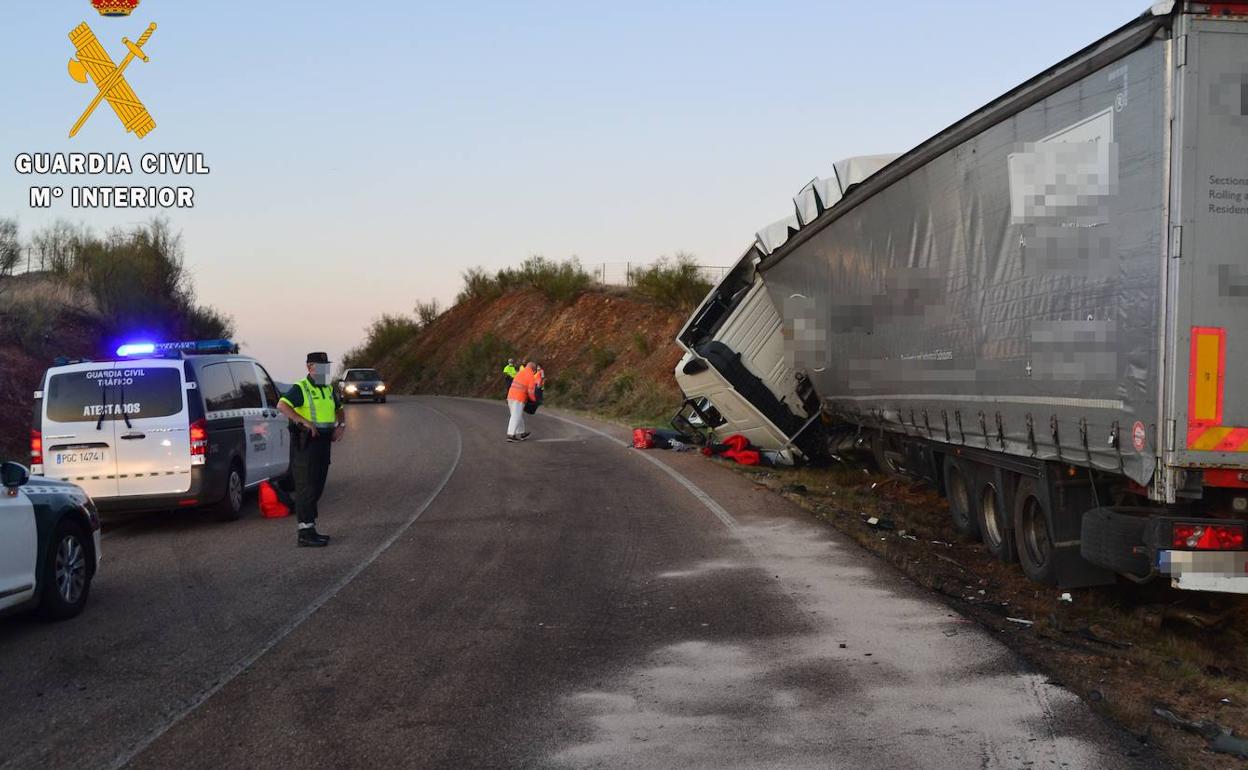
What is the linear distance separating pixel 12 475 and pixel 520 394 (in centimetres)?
1648

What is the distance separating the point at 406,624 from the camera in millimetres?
7688

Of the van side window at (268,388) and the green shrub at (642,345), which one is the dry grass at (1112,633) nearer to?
the van side window at (268,388)

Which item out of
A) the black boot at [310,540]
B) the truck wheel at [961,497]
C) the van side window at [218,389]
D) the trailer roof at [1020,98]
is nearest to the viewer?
the trailer roof at [1020,98]

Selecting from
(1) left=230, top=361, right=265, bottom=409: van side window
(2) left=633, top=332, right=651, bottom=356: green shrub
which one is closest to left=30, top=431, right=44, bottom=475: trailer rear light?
(1) left=230, top=361, right=265, bottom=409: van side window

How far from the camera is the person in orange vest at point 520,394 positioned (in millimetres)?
23828

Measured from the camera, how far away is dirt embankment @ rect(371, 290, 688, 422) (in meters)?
45.4

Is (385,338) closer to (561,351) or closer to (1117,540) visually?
(561,351)

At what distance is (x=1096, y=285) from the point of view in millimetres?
7438

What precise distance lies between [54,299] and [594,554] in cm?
2626

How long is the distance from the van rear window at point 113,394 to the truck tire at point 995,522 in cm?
815

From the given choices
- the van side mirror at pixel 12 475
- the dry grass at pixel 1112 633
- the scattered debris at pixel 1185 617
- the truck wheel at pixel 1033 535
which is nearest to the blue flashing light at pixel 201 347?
the van side mirror at pixel 12 475

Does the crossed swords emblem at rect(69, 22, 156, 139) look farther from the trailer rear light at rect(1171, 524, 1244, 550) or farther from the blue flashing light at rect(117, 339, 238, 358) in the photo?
the trailer rear light at rect(1171, 524, 1244, 550)

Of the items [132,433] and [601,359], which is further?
[601,359]

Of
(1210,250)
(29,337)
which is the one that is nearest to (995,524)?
(1210,250)
